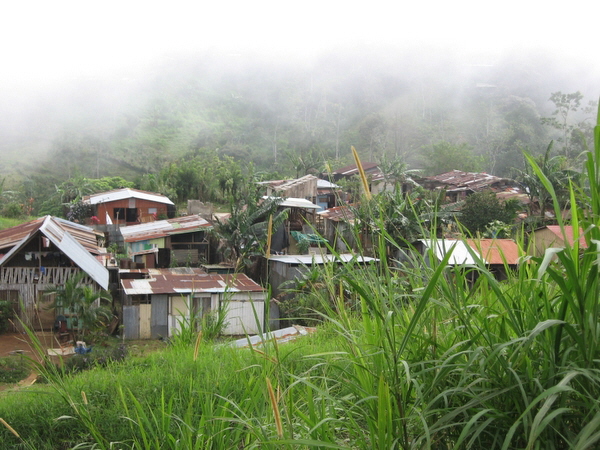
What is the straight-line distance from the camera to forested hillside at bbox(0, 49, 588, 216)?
130 feet

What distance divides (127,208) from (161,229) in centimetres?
505

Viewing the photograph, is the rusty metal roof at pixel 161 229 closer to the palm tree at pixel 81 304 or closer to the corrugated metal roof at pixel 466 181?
the palm tree at pixel 81 304

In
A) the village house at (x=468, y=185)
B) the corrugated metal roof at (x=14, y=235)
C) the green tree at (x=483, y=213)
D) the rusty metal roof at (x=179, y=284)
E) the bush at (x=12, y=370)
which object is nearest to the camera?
the bush at (x=12, y=370)

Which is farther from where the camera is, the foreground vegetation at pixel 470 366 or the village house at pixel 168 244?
the village house at pixel 168 244

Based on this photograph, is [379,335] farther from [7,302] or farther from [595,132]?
[7,302]

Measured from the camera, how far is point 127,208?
22.2 m

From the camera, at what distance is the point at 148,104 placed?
57281 millimetres

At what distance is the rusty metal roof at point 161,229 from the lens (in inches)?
678

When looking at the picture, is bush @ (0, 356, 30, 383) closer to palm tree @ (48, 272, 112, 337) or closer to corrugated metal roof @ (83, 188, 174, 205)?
palm tree @ (48, 272, 112, 337)

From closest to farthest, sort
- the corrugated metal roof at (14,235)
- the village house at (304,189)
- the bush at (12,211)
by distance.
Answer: the corrugated metal roof at (14,235) → the village house at (304,189) → the bush at (12,211)

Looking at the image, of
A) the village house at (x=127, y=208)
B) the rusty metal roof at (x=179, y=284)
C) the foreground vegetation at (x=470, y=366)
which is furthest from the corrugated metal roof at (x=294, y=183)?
the foreground vegetation at (x=470, y=366)

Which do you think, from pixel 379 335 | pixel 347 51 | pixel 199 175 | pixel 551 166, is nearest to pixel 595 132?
pixel 379 335

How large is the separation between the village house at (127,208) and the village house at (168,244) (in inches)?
140

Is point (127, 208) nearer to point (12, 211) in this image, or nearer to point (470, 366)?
point (12, 211)
